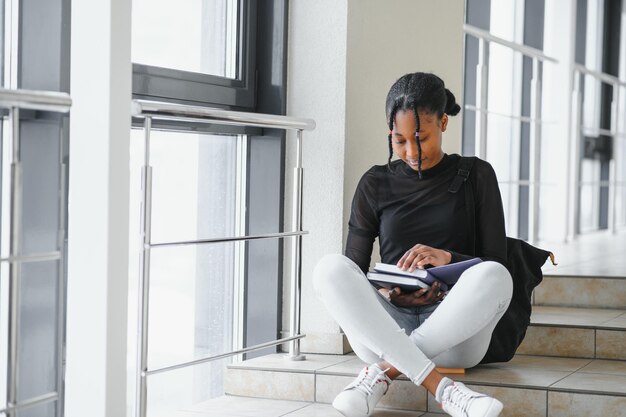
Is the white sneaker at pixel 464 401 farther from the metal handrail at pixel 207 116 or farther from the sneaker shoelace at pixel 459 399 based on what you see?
the metal handrail at pixel 207 116

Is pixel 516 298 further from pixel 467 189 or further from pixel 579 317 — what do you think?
pixel 579 317

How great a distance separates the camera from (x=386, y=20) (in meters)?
3.25

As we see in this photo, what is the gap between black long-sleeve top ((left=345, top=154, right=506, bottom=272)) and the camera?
2.60 meters

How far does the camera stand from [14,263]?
187cm

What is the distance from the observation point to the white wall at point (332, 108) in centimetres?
306

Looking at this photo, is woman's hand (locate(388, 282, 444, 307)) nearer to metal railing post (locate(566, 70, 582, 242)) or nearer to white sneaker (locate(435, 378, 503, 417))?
white sneaker (locate(435, 378, 503, 417))

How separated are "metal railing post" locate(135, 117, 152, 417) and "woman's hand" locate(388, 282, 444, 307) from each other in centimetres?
70

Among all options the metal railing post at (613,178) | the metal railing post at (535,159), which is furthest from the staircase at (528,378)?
the metal railing post at (613,178)

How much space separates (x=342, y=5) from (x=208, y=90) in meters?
0.51

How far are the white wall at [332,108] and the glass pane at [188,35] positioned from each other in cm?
21

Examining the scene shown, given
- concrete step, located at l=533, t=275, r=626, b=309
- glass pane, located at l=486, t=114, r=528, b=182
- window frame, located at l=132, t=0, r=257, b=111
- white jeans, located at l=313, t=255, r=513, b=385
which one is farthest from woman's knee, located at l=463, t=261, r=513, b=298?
glass pane, located at l=486, t=114, r=528, b=182

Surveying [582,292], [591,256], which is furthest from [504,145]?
[582,292]

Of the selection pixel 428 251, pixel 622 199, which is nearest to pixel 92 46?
pixel 428 251

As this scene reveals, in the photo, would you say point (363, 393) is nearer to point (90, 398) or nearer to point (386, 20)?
point (90, 398)
